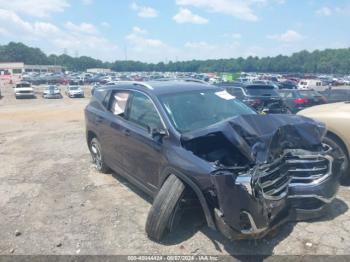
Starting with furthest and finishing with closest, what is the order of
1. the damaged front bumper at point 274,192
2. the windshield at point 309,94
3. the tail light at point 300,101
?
1. the windshield at point 309,94
2. the tail light at point 300,101
3. the damaged front bumper at point 274,192

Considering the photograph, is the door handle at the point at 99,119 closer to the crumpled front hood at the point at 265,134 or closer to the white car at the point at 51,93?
the crumpled front hood at the point at 265,134

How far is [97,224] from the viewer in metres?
4.80

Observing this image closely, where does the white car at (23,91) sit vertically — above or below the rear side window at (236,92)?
below

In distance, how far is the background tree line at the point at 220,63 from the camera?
381ft

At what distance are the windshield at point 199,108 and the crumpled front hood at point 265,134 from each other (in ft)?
1.24

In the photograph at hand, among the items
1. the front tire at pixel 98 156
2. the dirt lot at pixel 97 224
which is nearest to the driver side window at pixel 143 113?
the dirt lot at pixel 97 224

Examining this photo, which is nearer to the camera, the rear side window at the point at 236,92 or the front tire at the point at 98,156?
the front tire at the point at 98,156

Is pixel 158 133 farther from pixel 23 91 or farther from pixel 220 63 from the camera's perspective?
pixel 220 63

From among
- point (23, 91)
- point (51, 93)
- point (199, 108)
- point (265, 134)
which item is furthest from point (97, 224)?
point (51, 93)

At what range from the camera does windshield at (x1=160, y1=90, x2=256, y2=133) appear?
15.4 feet

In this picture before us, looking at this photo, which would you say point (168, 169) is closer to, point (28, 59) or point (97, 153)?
point (97, 153)

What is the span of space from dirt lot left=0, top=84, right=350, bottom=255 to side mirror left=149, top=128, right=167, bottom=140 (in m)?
1.17

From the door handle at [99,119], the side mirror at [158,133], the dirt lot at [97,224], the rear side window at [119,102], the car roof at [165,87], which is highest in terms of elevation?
the car roof at [165,87]

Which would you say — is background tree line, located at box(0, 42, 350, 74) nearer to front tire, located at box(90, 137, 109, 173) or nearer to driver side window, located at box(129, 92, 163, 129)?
front tire, located at box(90, 137, 109, 173)
